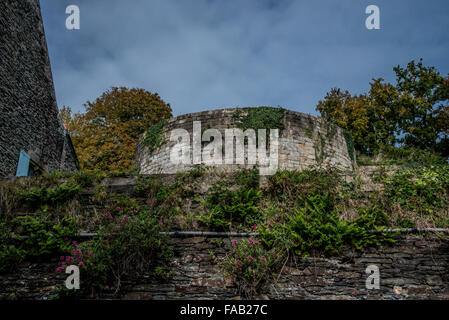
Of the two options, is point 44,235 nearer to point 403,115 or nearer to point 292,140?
point 292,140

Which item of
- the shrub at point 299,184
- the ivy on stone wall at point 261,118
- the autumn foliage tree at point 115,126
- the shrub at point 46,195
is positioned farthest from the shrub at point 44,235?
the autumn foliage tree at point 115,126

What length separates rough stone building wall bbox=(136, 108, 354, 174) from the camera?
1034cm

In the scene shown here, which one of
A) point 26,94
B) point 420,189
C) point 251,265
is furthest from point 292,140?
point 26,94

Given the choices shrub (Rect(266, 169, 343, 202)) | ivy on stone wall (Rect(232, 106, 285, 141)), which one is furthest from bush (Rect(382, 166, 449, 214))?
ivy on stone wall (Rect(232, 106, 285, 141))

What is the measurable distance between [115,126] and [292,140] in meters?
11.3

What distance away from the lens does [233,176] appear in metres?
6.43

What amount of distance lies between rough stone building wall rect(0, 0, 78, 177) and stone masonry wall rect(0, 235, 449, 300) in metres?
5.08

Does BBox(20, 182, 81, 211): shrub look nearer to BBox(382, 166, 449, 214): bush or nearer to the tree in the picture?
BBox(382, 166, 449, 214): bush

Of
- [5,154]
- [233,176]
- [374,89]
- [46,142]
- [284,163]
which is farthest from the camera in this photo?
[374,89]

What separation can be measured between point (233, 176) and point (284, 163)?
3.96 meters

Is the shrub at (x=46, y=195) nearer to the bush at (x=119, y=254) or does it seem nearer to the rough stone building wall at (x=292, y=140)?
the bush at (x=119, y=254)

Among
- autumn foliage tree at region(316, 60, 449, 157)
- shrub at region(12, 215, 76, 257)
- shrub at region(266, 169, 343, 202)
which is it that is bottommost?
shrub at region(12, 215, 76, 257)

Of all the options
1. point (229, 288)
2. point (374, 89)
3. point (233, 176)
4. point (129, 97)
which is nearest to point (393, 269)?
point (229, 288)

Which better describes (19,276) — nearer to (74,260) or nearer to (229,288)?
(74,260)
